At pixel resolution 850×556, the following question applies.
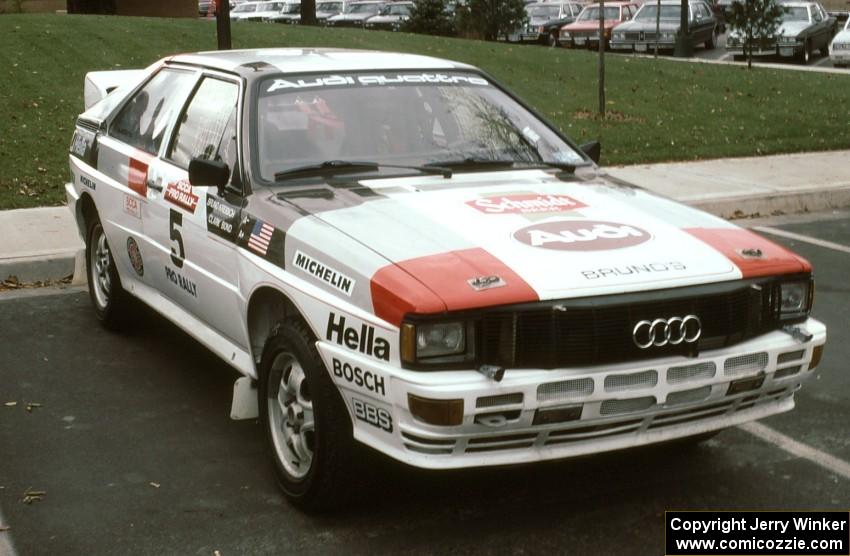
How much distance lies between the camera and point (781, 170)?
1236cm

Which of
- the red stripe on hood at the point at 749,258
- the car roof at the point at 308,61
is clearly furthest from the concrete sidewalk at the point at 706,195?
the red stripe on hood at the point at 749,258

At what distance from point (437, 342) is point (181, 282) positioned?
82.2 inches

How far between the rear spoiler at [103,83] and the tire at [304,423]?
3620 millimetres

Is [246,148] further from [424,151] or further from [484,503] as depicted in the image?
[484,503]

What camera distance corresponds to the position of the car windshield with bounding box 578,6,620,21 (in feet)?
113

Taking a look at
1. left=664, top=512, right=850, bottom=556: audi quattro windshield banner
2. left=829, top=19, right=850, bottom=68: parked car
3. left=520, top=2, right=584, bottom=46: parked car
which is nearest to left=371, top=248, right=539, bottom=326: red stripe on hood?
left=664, top=512, right=850, bottom=556: audi quattro windshield banner

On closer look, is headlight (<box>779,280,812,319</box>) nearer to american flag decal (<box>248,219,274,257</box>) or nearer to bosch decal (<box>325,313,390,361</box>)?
bosch decal (<box>325,313,390,361</box>)

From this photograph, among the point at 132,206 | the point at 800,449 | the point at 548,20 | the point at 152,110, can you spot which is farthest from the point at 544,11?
the point at 800,449

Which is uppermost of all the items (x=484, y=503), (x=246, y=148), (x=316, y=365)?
(x=246, y=148)

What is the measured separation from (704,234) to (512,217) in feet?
2.38

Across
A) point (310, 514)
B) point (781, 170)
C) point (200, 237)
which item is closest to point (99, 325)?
point (200, 237)

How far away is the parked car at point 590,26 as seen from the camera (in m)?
33.2

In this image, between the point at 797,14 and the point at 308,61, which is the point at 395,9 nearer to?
the point at 797,14

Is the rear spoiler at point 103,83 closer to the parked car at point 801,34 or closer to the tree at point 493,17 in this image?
the tree at point 493,17
